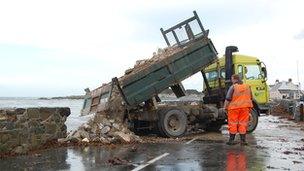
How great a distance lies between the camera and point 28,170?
406 inches

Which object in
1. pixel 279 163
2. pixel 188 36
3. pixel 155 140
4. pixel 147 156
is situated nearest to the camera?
pixel 279 163

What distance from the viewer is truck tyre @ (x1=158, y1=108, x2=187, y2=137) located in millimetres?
16656

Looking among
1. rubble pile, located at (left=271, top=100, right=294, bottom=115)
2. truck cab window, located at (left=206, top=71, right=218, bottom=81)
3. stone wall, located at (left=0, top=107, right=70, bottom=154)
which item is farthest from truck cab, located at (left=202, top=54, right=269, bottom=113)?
rubble pile, located at (left=271, top=100, right=294, bottom=115)

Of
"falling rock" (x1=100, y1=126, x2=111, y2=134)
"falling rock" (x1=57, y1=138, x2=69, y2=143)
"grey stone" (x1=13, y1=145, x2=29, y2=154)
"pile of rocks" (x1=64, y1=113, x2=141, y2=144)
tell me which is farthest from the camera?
"falling rock" (x1=100, y1=126, x2=111, y2=134)

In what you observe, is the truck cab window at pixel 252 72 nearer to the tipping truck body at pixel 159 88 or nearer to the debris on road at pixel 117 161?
the tipping truck body at pixel 159 88

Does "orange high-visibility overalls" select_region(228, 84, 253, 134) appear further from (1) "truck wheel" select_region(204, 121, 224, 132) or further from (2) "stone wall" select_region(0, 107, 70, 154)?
(1) "truck wheel" select_region(204, 121, 224, 132)

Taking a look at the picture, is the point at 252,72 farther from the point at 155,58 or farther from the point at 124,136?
the point at 124,136

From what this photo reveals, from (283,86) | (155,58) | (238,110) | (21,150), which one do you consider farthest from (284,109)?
(283,86)

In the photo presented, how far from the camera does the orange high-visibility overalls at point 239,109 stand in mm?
14117

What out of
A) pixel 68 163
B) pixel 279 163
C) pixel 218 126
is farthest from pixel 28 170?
pixel 218 126

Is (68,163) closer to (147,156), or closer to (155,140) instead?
(147,156)

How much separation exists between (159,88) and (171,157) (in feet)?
15.8

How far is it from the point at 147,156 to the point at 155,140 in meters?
3.84

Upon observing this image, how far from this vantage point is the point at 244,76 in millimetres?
18844
